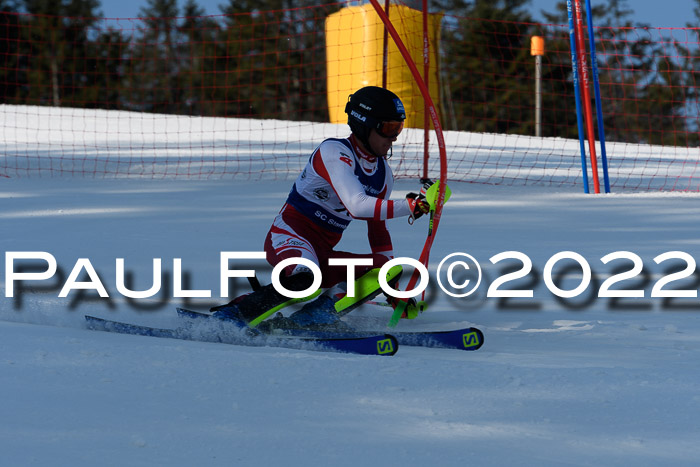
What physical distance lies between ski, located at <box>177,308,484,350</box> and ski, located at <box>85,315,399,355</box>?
7 centimetres

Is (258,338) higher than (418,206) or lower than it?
lower

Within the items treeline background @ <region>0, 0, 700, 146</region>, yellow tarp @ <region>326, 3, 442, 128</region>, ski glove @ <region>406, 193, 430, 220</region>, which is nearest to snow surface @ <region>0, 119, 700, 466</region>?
ski glove @ <region>406, 193, 430, 220</region>

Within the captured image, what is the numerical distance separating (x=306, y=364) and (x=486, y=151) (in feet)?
35.9

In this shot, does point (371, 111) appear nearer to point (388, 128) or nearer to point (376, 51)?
point (388, 128)

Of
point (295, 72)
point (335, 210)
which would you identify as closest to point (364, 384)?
point (335, 210)

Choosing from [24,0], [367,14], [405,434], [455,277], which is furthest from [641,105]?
[405,434]

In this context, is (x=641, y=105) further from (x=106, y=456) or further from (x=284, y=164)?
(x=106, y=456)

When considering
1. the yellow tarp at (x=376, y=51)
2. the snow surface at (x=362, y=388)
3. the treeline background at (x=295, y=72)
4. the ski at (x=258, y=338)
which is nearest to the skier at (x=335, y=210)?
the ski at (x=258, y=338)

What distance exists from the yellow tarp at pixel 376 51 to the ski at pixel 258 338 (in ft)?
37.1

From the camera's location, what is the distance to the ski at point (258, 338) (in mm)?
3793

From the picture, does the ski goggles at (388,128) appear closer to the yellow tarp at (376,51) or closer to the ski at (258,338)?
the ski at (258,338)

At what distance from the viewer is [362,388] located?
124 inches

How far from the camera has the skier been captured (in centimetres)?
424

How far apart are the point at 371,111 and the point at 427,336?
107 centimetres
